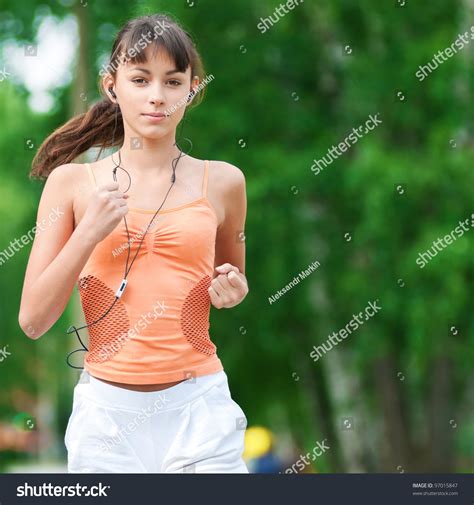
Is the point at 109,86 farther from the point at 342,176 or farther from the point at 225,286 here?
the point at 342,176

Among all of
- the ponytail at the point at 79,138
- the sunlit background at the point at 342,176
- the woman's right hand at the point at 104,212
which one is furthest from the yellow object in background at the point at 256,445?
the woman's right hand at the point at 104,212

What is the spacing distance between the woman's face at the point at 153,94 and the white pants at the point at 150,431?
24.8 inches

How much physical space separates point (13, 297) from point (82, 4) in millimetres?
16001

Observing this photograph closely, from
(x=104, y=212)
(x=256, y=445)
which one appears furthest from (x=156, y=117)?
(x=256, y=445)

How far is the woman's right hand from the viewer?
2564 mm

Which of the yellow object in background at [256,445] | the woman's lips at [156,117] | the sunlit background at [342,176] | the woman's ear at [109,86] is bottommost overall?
the yellow object in background at [256,445]

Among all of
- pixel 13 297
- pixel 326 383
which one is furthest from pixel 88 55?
pixel 13 297

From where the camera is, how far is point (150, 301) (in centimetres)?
267

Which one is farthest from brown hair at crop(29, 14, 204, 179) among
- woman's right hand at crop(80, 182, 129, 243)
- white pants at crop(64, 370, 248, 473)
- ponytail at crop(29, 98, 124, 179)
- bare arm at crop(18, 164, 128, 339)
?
white pants at crop(64, 370, 248, 473)

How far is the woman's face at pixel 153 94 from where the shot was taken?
109 inches

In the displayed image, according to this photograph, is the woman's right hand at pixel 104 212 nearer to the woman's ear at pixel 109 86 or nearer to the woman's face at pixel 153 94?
the woman's face at pixel 153 94

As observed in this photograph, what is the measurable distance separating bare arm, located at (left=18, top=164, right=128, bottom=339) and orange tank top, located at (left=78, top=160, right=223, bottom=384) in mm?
80

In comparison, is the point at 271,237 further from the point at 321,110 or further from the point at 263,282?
the point at 321,110

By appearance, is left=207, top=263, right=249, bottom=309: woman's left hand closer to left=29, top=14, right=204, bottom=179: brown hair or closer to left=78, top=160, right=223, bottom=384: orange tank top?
left=78, top=160, right=223, bottom=384: orange tank top
